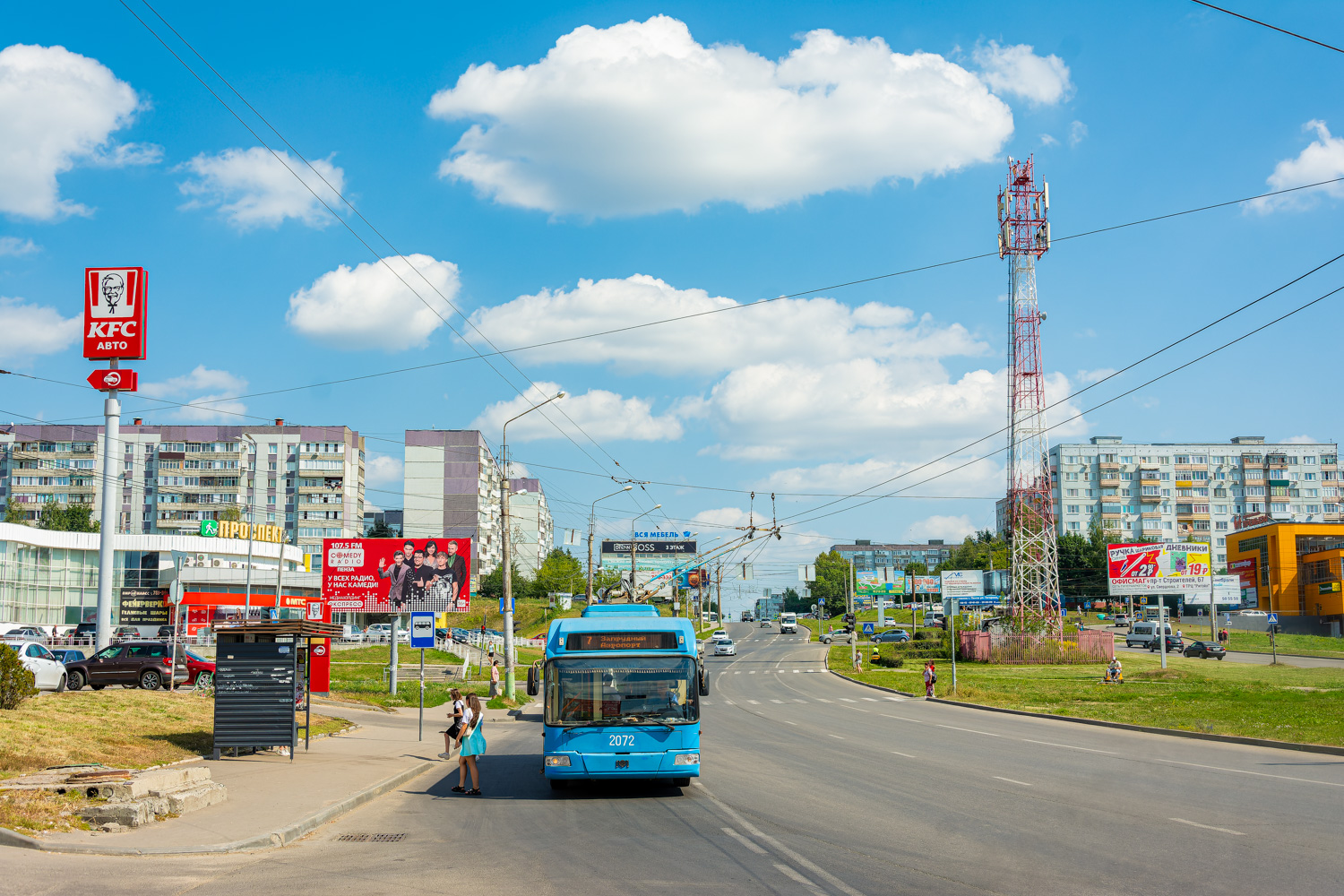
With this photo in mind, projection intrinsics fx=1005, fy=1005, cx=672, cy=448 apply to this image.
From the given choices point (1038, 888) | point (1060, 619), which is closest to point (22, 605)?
point (1060, 619)

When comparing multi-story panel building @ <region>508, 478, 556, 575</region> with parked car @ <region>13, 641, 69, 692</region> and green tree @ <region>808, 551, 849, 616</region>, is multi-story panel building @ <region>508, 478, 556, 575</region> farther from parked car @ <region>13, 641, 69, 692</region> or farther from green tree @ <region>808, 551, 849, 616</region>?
parked car @ <region>13, 641, 69, 692</region>

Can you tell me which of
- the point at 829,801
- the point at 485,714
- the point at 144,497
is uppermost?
the point at 144,497

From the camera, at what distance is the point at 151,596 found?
7756 centimetres

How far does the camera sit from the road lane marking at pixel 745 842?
10.5 metres

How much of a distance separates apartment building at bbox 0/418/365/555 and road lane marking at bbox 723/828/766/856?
113 m

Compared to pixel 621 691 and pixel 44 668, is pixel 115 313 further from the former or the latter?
pixel 621 691

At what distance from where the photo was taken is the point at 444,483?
128 m

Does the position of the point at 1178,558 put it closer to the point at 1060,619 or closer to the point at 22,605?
the point at 1060,619

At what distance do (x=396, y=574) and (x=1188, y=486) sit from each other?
425 feet

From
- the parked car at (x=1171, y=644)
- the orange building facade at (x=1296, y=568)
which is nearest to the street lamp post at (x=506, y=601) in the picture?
the parked car at (x=1171, y=644)

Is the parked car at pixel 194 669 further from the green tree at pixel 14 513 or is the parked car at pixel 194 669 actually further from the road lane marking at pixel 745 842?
the green tree at pixel 14 513

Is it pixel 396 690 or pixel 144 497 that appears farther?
pixel 144 497

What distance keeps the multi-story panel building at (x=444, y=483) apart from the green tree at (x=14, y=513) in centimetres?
4248

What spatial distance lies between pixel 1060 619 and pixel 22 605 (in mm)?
73306
